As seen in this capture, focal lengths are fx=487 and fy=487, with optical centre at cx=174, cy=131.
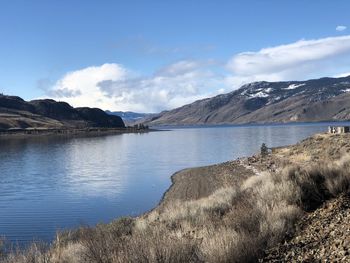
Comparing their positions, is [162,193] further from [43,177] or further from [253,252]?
[253,252]

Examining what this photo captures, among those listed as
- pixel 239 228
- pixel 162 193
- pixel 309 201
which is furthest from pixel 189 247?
pixel 162 193

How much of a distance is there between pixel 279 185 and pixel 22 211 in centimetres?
2045

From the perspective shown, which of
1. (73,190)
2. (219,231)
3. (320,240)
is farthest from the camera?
(73,190)

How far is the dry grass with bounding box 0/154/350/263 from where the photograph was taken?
281 inches

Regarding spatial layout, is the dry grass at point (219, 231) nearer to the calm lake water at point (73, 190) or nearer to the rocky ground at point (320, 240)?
the rocky ground at point (320, 240)

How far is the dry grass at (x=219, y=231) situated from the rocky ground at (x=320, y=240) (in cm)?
24

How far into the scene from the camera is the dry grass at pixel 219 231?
7.14 metres

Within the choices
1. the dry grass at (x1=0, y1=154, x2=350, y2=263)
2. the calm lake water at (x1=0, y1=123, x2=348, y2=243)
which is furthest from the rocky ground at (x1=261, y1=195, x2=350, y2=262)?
the calm lake water at (x1=0, y1=123, x2=348, y2=243)

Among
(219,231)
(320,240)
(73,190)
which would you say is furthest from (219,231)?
(73,190)

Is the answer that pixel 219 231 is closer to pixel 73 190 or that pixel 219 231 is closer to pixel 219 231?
pixel 219 231

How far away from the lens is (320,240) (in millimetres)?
8023

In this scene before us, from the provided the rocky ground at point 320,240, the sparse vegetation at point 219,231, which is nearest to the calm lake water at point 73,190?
the sparse vegetation at point 219,231

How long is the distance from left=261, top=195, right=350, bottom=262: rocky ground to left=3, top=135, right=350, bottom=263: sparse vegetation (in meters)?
0.25

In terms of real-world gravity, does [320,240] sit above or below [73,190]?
above
